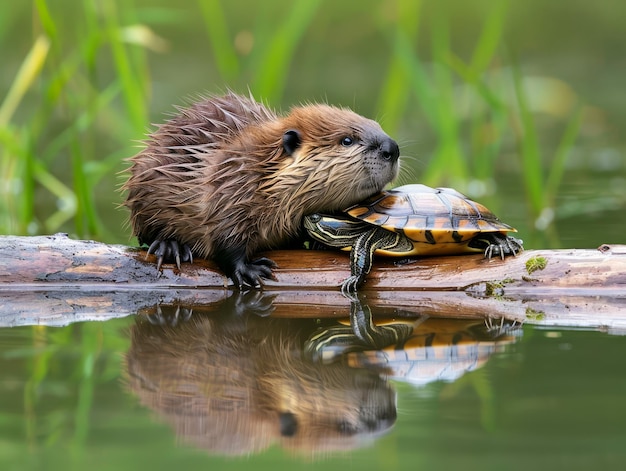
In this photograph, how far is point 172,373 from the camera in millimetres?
3518

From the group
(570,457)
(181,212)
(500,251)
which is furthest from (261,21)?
(570,457)

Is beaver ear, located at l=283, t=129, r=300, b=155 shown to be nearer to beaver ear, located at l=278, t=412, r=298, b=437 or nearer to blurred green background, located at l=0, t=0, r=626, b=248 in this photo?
blurred green background, located at l=0, t=0, r=626, b=248

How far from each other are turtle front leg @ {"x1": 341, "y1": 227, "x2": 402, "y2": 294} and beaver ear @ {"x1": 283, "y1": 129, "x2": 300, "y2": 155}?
0.62 meters

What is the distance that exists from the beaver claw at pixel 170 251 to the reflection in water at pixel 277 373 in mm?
630

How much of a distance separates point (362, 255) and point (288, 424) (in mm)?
2121

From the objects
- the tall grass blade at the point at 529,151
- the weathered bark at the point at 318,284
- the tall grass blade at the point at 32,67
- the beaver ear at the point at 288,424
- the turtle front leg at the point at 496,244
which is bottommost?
the beaver ear at the point at 288,424

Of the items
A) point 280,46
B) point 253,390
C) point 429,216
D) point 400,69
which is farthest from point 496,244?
point 400,69

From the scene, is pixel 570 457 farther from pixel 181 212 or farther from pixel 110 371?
pixel 181 212

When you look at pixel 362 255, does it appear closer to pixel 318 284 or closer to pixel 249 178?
pixel 318 284

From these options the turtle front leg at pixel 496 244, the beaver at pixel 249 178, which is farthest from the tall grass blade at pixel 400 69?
the turtle front leg at pixel 496 244

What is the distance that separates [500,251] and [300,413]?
229 centimetres

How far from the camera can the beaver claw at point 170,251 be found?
17.3ft

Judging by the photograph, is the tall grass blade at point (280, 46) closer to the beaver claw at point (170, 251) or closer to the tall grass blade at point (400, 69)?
the tall grass blade at point (400, 69)

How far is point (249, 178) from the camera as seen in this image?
5.25 metres
